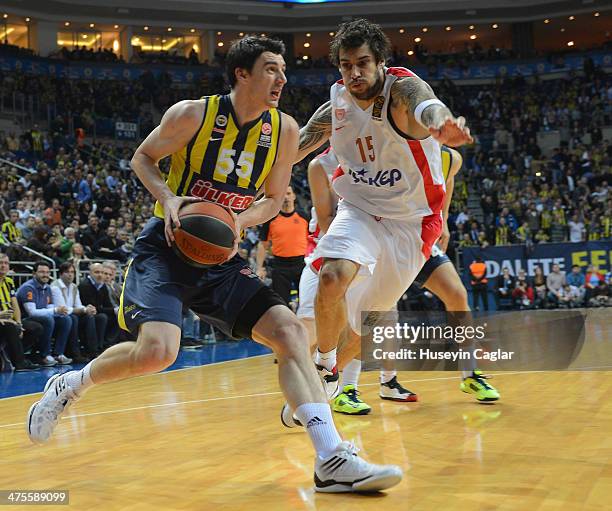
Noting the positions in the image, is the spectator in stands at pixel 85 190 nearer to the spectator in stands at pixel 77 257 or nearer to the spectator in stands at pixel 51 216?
the spectator in stands at pixel 51 216

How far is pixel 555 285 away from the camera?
17.5m

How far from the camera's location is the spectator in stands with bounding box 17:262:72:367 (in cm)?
957

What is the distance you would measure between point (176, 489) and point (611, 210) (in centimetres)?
2004

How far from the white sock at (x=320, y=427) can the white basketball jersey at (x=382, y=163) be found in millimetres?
1708

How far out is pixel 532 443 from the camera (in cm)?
391

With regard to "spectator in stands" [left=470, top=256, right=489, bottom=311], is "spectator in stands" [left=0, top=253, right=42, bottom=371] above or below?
above

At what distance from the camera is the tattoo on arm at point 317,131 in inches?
189

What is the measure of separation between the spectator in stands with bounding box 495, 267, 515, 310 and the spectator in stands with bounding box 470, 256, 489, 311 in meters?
0.38

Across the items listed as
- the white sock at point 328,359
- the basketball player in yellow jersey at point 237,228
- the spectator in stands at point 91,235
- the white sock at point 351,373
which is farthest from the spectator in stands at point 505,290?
the basketball player in yellow jersey at point 237,228

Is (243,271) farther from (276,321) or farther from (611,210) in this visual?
(611,210)

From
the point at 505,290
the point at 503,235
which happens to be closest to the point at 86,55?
the point at 503,235

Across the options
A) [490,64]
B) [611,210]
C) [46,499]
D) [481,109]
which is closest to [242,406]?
[46,499]

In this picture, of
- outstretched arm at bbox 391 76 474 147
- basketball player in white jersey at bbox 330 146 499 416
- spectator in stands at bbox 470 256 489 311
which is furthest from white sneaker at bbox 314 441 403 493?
spectator in stands at bbox 470 256 489 311

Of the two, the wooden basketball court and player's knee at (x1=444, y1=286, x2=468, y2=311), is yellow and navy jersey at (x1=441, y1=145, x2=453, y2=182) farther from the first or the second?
the wooden basketball court
